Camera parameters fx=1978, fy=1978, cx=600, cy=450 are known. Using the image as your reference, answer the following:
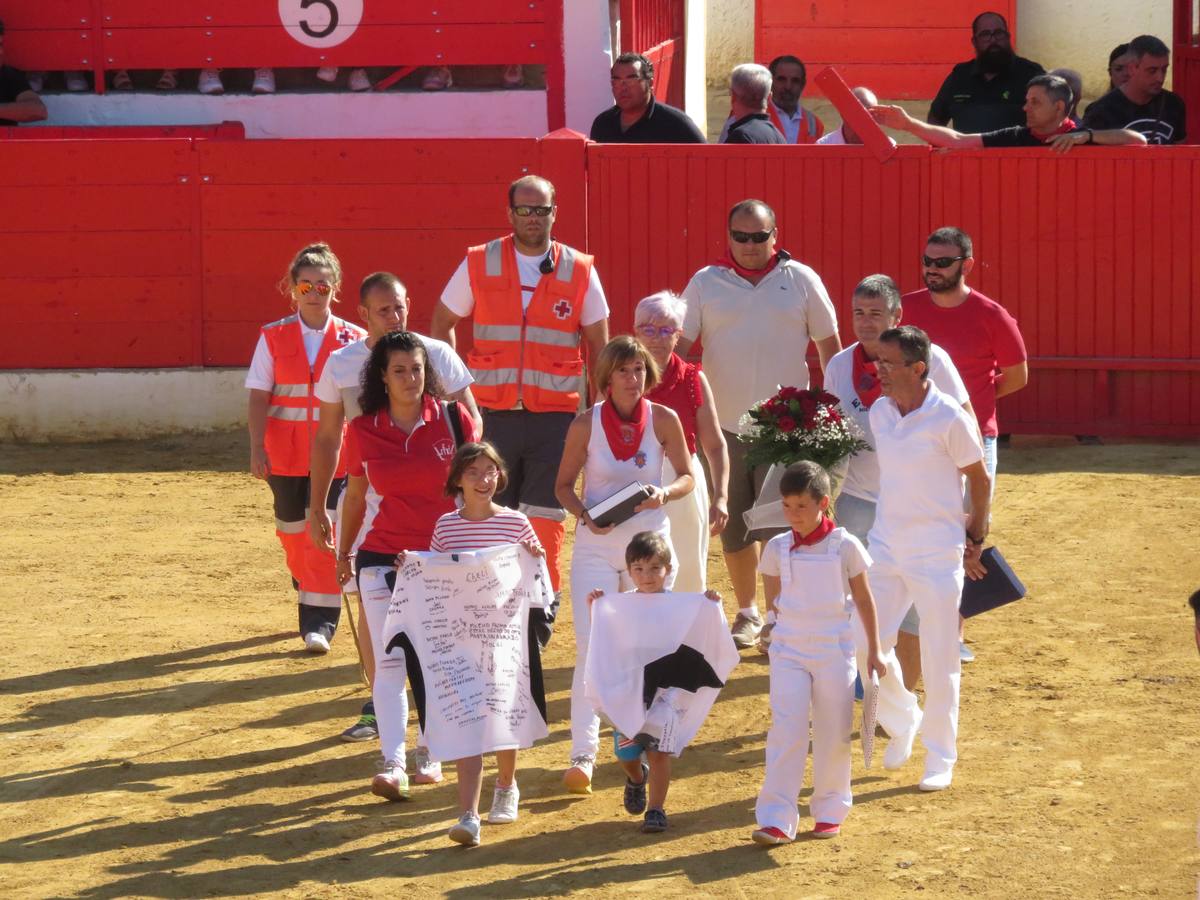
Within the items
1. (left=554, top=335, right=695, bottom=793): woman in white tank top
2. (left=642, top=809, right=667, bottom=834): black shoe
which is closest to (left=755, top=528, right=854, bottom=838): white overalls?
(left=642, top=809, right=667, bottom=834): black shoe

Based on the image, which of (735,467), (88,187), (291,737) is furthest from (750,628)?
(88,187)

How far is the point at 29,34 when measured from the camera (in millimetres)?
15312

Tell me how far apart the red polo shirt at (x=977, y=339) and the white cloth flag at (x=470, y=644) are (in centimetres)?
210

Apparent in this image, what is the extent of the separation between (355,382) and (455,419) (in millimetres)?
503

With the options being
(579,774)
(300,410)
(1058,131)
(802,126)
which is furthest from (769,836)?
(802,126)

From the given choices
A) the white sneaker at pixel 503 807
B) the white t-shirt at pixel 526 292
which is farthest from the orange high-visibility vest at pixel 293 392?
the white sneaker at pixel 503 807

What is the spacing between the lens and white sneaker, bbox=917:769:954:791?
22.3 feet

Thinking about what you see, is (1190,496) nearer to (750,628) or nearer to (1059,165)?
(1059,165)

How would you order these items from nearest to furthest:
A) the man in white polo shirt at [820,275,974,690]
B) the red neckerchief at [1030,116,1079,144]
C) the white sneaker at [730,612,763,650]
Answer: the man in white polo shirt at [820,275,974,690], the white sneaker at [730,612,763,650], the red neckerchief at [1030,116,1079,144]

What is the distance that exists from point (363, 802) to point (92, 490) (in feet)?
19.6

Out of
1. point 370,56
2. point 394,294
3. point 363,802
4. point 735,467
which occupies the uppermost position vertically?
point 370,56

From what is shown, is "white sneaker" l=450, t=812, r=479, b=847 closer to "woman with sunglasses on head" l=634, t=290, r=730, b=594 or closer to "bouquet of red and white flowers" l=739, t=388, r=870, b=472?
"woman with sunglasses on head" l=634, t=290, r=730, b=594

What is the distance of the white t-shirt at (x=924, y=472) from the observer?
673cm

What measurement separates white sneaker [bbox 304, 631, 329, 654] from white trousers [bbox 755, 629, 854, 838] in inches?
118
